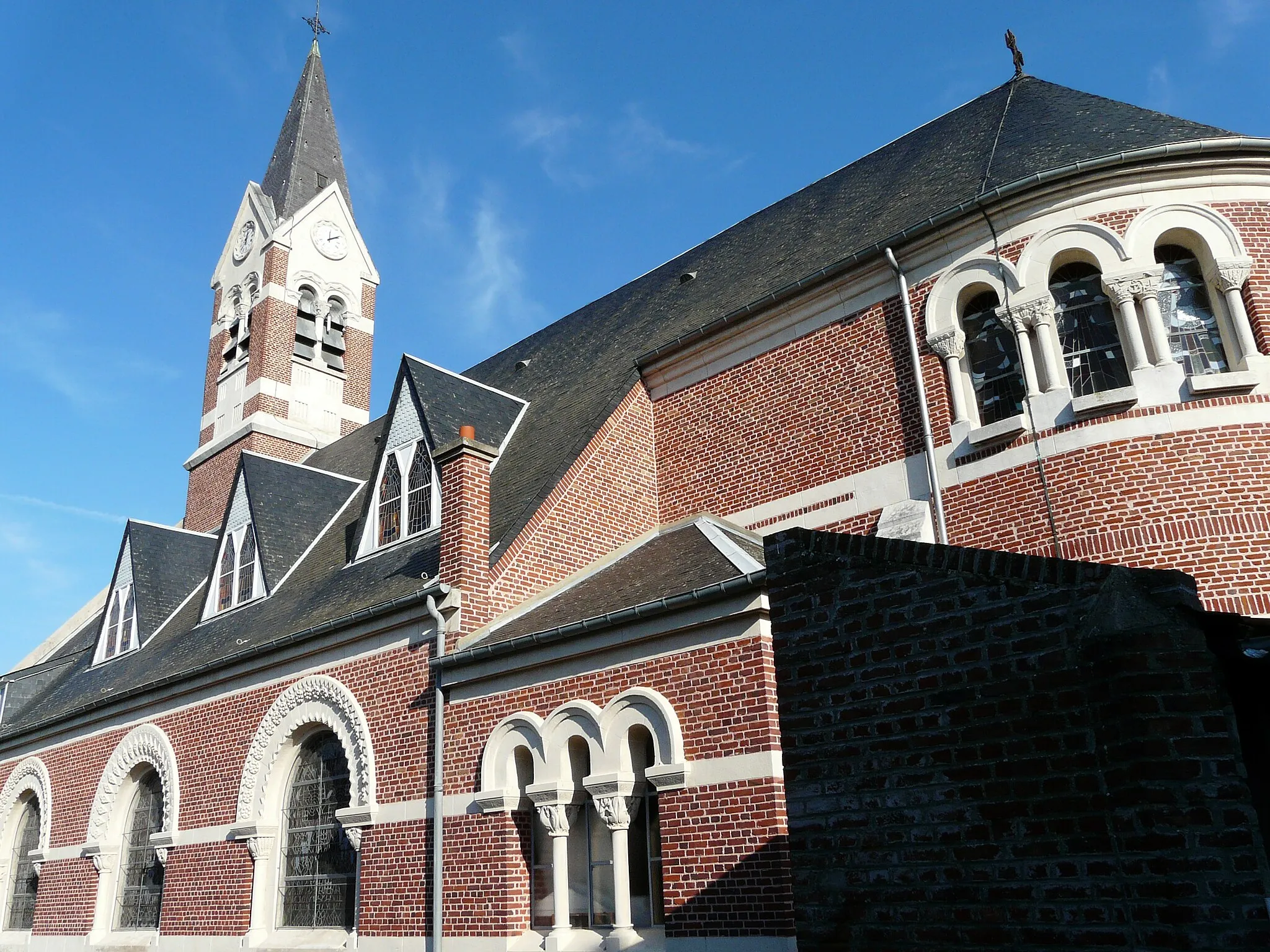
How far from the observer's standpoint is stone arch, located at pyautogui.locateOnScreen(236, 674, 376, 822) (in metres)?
13.1

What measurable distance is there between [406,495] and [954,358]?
8.70 m

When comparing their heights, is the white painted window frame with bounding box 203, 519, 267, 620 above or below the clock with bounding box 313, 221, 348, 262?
below

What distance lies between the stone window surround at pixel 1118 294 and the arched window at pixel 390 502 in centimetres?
886

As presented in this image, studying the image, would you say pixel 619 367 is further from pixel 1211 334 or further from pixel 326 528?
pixel 1211 334

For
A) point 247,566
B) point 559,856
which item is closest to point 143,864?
point 247,566

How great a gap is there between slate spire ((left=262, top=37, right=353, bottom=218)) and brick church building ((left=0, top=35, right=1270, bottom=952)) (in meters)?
17.0

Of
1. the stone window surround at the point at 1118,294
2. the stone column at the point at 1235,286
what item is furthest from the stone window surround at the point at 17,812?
the stone column at the point at 1235,286

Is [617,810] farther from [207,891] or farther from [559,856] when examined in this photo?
[207,891]

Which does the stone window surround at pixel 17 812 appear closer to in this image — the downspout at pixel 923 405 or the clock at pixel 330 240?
the clock at pixel 330 240

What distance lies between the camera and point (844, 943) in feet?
15.1

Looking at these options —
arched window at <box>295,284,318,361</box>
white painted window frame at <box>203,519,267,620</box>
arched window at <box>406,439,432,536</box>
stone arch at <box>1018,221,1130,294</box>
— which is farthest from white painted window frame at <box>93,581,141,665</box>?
stone arch at <box>1018,221,1130,294</box>

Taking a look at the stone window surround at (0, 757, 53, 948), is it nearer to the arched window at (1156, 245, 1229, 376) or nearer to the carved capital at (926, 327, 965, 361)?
the carved capital at (926, 327, 965, 361)

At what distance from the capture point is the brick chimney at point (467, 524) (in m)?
12.6

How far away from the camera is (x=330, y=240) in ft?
107
